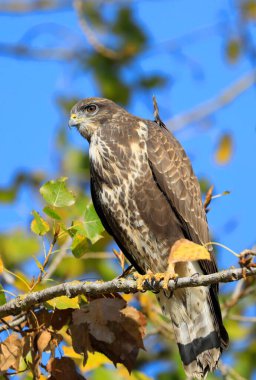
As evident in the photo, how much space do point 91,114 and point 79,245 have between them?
2.02m

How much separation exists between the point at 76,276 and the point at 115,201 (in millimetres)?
1414

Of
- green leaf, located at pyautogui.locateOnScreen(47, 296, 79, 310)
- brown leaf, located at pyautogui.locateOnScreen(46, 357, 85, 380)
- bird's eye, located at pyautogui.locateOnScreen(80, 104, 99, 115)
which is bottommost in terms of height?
brown leaf, located at pyautogui.locateOnScreen(46, 357, 85, 380)

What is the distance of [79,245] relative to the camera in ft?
12.9

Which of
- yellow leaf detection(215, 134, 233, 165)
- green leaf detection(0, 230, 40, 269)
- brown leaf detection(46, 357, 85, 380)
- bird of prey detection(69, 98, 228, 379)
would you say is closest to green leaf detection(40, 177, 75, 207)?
brown leaf detection(46, 357, 85, 380)

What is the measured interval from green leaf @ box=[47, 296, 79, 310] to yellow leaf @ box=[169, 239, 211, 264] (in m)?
0.71

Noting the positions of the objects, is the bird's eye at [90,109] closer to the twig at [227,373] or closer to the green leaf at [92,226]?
the green leaf at [92,226]

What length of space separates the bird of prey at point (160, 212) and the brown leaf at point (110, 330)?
3.22ft

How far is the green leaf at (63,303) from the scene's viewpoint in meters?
3.58

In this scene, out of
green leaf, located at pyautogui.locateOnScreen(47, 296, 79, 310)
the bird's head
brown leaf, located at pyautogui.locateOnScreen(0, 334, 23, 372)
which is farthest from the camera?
the bird's head

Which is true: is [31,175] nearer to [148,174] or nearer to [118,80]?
[118,80]

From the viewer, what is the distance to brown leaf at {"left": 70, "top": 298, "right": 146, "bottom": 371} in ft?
12.5

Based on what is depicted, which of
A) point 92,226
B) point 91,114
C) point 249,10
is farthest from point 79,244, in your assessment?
point 249,10

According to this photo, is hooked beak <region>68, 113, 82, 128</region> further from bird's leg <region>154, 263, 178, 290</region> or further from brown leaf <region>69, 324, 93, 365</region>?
brown leaf <region>69, 324, 93, 365</region>

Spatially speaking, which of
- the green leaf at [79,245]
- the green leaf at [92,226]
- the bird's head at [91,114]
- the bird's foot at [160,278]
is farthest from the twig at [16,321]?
the bird's head at [91,114]
